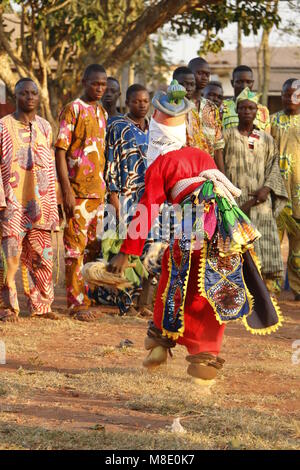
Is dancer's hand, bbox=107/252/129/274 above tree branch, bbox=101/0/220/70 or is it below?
Result: below


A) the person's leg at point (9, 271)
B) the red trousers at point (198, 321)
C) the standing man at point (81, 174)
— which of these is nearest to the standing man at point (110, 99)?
the standing man at point (81, 174)

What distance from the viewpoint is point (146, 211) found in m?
5.39

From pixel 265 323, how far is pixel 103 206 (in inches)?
129

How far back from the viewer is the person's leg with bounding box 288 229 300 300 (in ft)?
32.5

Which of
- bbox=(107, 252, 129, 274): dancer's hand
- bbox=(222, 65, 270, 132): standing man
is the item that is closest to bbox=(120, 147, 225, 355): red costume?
bbox=(107, 252, 129, 274): dancer's hand

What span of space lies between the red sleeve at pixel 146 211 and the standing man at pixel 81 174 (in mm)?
2855

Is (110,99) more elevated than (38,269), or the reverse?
(110,99)

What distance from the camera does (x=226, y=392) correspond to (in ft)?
18.8

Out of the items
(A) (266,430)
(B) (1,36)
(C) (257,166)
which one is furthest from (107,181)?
(B) (1,36)

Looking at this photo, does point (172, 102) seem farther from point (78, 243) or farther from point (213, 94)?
point (213, 94)

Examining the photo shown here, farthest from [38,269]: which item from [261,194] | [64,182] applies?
[261,194]

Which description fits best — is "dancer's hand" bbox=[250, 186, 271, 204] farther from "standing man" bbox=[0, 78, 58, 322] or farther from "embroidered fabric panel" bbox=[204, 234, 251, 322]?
"embroidered fabric panel" bbox=[204, 234, 251, 322]

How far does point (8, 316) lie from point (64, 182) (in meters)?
1.26
